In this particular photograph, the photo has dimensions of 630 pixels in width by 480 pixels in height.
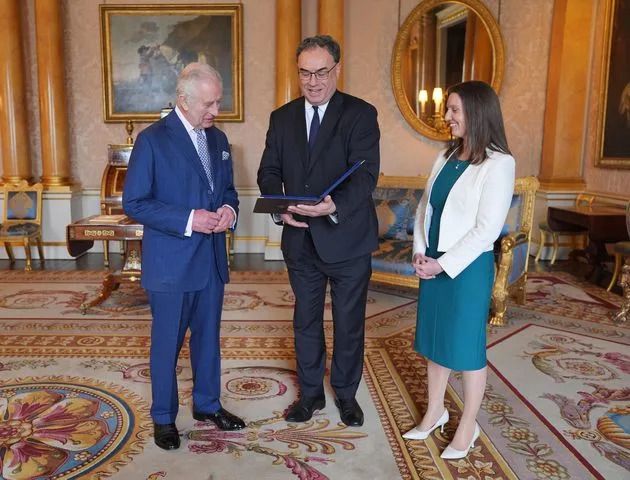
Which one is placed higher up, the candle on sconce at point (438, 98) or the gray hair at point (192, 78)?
the candle on sconce at point (438, 98)

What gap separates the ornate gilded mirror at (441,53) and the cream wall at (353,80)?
0.18 m

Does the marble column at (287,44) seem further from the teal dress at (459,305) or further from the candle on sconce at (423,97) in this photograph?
the teal dress at (459,305)

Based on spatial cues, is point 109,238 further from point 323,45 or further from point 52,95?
point 52,95

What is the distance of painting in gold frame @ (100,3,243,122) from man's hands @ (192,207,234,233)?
5466mm

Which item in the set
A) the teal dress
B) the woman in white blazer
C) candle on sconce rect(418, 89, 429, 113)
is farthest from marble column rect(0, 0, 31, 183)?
the teal dress

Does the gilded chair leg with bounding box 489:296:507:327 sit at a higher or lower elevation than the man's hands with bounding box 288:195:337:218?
lower

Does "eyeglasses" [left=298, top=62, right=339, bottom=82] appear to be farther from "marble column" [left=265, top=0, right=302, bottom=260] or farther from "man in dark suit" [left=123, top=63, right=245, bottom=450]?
"marble column" [left=265, top=0, right=302, bottom=260]

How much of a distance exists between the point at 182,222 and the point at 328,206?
636mm

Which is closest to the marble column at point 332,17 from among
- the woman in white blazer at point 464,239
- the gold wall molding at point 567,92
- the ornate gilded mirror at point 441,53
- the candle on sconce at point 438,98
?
the ornate gilded mirror at point 441,53

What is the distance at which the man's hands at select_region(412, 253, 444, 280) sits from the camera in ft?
7.80

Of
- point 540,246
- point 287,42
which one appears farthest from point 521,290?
point 287,42

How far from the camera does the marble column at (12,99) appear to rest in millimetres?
7152

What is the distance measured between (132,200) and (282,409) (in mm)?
1417

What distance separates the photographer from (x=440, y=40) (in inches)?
300
